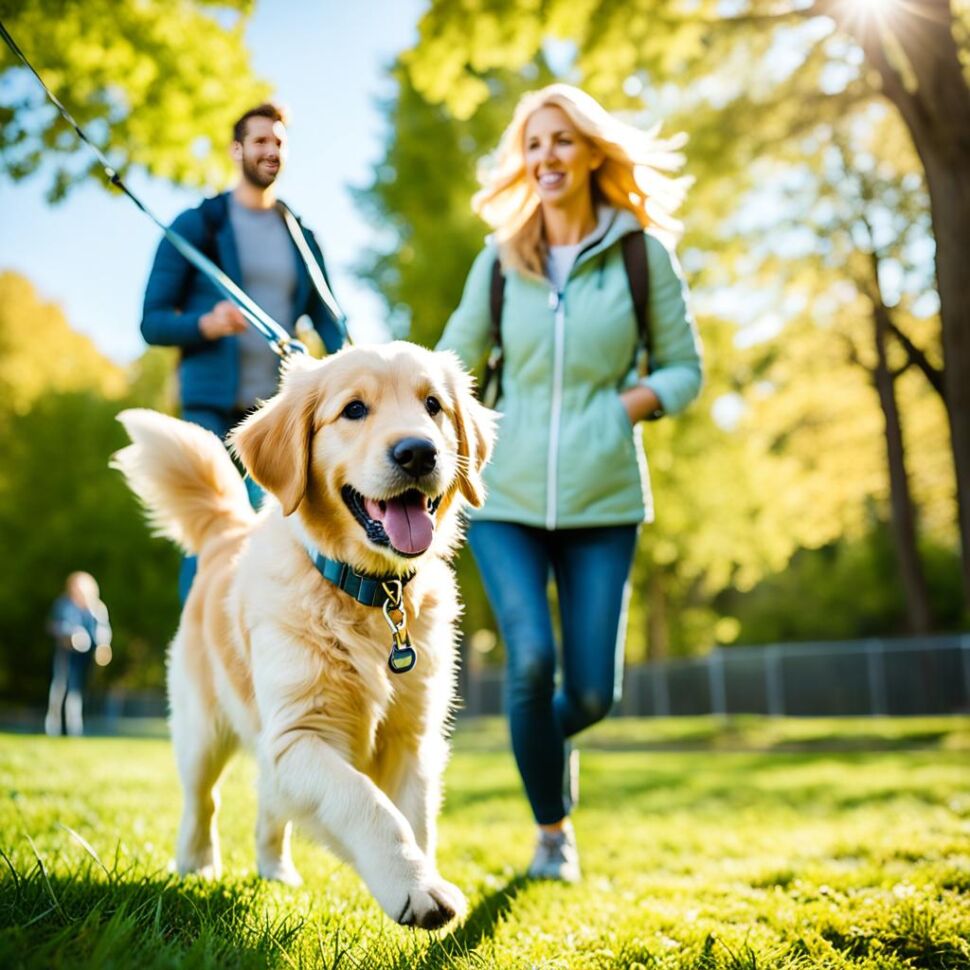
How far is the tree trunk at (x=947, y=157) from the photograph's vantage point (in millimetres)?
5656

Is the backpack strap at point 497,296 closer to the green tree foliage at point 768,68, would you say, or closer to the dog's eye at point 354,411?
the dog's eye at point 354,411

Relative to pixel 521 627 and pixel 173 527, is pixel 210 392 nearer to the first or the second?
pixel 173 527

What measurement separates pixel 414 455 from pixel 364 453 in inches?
7.4

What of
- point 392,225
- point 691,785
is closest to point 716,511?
point 392,225

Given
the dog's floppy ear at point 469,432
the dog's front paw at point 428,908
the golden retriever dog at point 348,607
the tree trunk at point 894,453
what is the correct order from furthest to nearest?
1. the tree trunk at point 894,453
2. the dog's floppy ear at point 469,432
3. the golden retriever dog at point 348,607
4. the dog's front paw at point 428,908

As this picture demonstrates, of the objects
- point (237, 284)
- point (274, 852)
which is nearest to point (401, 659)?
point (274, 852)

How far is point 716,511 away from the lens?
21188mm

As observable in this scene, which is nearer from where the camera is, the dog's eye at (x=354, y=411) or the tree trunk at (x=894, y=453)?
the dog's eye at (x=354, y=411)

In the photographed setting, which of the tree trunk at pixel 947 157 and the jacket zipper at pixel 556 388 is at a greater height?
the tree trunk at pixel 947 157

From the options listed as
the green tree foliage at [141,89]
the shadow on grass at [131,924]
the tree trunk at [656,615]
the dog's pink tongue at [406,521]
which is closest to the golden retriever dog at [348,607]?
the dog's pink tongue at [406,521]

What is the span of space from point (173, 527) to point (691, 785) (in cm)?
670

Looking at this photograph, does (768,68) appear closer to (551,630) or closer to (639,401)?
(639,401)

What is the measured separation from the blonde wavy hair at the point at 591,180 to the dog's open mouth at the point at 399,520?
4.85ft

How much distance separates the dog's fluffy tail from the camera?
3941mm
